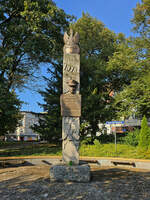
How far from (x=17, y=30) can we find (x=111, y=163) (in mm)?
11550

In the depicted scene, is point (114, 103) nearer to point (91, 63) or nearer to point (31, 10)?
point (91, 63)

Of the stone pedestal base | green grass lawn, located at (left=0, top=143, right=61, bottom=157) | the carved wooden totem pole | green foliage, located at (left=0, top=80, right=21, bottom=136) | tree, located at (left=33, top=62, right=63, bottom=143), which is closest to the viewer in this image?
the stone pedestal base

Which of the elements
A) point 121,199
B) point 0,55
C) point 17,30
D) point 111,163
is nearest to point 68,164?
point 121,199

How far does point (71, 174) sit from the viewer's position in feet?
21.0

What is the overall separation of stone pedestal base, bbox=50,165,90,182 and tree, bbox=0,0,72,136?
701cm

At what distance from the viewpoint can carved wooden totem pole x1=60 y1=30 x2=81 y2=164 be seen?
6.93 meters

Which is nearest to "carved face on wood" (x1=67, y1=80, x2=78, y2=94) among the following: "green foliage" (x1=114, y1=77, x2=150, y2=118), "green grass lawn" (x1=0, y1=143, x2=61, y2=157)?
"green grass lawn" (x1=0, y1=143, x2=61, y2=157)

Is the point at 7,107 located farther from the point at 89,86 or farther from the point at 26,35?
the point at 89,86

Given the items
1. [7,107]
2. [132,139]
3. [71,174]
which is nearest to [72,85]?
[71,174]

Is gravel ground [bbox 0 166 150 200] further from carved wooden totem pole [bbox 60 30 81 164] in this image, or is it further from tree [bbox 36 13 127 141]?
tree [bbox 36 13 127 141]

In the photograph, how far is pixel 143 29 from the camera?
19.6m

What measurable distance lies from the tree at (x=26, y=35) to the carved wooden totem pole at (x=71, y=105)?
6.42 m

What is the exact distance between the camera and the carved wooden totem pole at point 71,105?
693 cm

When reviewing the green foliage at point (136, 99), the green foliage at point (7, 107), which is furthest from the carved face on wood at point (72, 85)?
the green foliage at point (136, 99)
